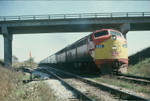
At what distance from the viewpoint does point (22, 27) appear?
33.6 metres

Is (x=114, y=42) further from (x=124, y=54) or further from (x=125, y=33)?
(x=125, y=33)

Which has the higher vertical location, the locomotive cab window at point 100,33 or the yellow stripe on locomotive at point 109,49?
the locomotive cab window at point 100,33

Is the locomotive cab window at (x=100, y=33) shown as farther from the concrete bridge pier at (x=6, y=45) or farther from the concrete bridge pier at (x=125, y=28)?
the concrete bridge pier at (x=6, y=45)

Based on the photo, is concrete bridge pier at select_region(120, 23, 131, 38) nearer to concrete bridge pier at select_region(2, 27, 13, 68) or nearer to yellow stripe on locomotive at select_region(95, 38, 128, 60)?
concrete bridge pier at select_region(2, 27, 13, 68)

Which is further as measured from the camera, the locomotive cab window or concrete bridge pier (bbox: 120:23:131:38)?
concrete bridge pier (bbox: 120:23:131:38)

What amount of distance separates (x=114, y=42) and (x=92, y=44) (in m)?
1.60

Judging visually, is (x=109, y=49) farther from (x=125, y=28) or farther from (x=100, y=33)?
(x=125, y=28)

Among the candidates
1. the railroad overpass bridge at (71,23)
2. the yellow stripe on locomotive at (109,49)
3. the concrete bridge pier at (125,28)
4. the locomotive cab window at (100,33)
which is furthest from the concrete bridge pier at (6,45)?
the yellow stripe on locomotive at (109,49)

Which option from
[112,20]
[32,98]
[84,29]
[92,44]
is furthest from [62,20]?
[32,98]

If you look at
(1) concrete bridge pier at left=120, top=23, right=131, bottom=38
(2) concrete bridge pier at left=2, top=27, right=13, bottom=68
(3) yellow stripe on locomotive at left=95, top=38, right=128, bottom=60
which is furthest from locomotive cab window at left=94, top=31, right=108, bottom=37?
(2) concrete bridge pier at left=2, top=27, right=13, bottom=68

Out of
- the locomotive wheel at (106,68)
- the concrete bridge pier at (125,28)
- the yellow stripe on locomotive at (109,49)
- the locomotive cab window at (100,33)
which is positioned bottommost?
the locomotive wheel at (106,68)

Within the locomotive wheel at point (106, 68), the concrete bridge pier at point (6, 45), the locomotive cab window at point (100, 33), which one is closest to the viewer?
A: the locomotive wheel at point (106, 68)

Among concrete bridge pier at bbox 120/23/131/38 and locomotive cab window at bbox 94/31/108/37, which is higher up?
concrete bridge pier at bbox 120/23/131/38

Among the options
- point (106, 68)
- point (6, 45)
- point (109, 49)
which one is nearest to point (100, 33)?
point (109, 49)
